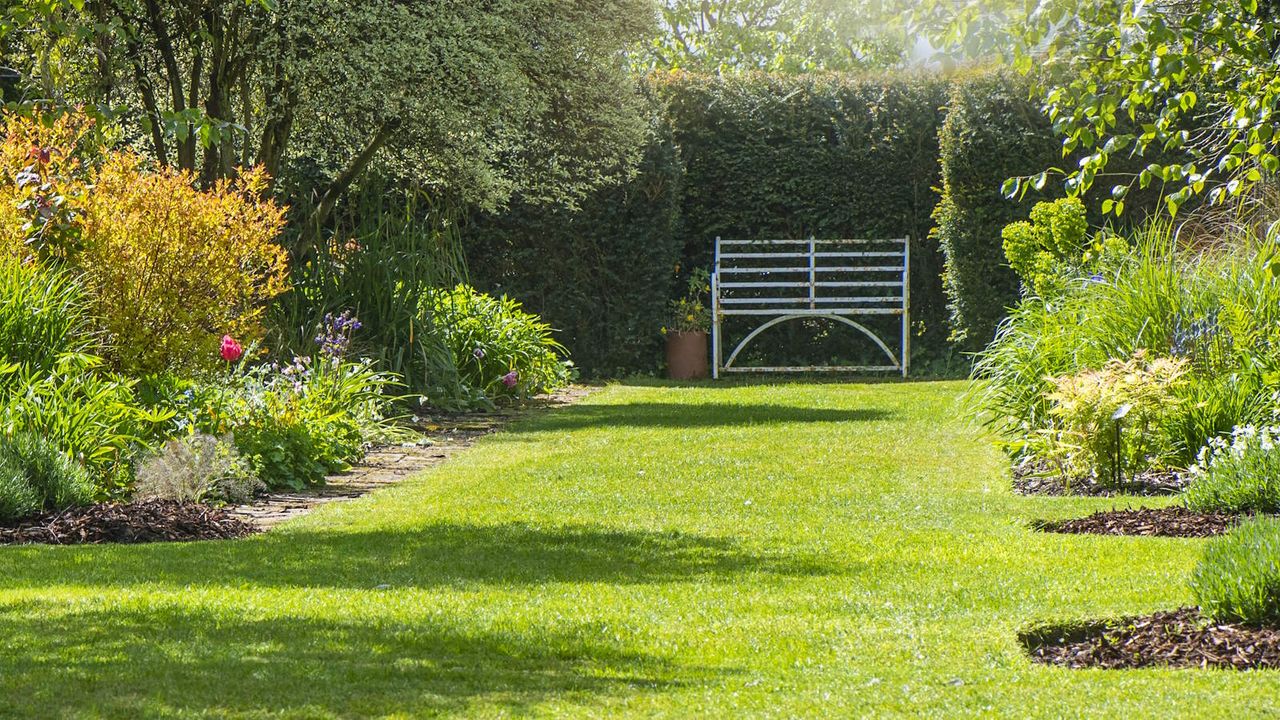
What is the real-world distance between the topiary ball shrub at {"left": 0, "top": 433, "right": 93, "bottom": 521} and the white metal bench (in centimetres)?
999

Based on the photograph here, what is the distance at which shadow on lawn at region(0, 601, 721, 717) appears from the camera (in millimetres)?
3418

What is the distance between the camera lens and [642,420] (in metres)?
11.0

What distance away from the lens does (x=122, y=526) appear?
6277 millimetres

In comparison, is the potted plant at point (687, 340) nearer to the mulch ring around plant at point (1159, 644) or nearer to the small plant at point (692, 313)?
the small plant at point (692, 313)

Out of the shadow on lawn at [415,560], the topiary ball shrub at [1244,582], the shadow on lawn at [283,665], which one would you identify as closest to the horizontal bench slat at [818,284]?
the shadow on lawn at [415,560]

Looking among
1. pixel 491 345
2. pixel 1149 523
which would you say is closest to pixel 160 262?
pixel 491 345

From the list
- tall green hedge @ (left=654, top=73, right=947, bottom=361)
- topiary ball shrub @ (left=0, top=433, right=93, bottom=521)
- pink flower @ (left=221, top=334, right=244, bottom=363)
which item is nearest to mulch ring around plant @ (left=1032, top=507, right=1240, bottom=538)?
topiary ball shrub @ (left=0, top=433, right=93, bottom=521)

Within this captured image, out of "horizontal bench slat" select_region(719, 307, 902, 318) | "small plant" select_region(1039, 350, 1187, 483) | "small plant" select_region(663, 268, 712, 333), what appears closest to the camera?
"small plant" select_region(1039, 350, 1187, 483)

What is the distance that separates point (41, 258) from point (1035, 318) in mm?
5792

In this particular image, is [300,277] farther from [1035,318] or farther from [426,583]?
[426,583]

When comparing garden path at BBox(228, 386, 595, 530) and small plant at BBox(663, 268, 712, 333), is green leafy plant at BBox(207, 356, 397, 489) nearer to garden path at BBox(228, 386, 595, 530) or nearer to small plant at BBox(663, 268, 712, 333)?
garden path at BBox(228, 386, 595, 530)

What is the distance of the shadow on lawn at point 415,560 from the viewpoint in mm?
5113

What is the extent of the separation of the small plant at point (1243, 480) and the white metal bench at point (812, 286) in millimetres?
9339

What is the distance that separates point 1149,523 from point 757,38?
93.2ft
